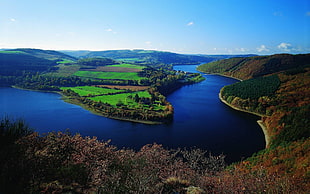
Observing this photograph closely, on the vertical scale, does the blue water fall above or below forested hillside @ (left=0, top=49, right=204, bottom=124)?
below

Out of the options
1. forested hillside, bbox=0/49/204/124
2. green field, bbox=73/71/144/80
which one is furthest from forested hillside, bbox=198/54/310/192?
green field, bbox=73/71/144/80

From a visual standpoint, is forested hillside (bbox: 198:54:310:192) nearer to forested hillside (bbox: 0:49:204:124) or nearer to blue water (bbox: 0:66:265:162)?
blue water (bbox: 0:66:265:162)

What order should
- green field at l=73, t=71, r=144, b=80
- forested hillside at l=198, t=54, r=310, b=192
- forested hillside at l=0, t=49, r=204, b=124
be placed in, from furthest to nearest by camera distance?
1. green field at l=73, t=71, r=144, b=80
2. forested hillside at l=0, t=49, r=204, b=124
3. forested hillside at l=198, t=54, r=310, b=192

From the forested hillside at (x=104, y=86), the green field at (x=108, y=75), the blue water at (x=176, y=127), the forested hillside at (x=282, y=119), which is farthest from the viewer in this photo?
the green field at (x=108, y=75)

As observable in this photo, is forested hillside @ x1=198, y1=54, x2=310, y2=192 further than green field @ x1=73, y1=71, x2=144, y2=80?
No

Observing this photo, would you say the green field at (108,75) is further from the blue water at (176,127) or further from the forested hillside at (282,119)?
the forested hillside at (282,119)

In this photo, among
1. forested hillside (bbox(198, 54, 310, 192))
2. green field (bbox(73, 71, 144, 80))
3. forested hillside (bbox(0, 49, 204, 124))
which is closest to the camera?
forested hillside (bbox(198, 54, 310, 192))

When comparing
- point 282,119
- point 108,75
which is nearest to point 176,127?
point 282,119

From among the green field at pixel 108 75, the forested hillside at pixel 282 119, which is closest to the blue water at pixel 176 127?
the forested hillside at pixel 282 119

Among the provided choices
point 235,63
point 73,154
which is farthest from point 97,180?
point 235,63
